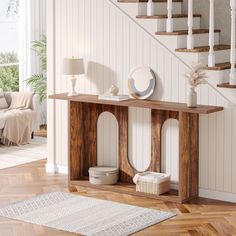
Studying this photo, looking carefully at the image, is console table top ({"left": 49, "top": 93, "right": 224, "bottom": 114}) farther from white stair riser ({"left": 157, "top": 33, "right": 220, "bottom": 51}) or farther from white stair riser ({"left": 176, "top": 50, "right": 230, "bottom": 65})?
white stair riser ({"left": 157, "top": 33, "right": 220, "bottom": 51})

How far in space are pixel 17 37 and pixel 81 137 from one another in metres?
3.84

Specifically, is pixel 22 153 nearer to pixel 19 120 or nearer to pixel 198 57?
pixel 19 120

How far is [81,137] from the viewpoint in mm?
7770

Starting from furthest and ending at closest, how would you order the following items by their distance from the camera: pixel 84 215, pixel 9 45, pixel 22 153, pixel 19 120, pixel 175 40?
1. pixel 9 45
2. pixel 19 120
3. pixel 22 153
4. pixel 175 40
5. pixel 84 215

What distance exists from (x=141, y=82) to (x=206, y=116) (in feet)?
2.39

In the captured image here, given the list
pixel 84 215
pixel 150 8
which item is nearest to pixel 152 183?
pixel 84 215

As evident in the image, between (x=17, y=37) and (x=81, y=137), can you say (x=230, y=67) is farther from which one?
(x=17, y=37)

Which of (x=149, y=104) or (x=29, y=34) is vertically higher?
(x=29, y=34)

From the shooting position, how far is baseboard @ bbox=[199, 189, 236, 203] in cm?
702

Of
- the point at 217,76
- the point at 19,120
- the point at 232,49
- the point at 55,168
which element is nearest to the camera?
the point at 232,49

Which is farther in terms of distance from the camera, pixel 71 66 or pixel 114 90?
pixel 71 66

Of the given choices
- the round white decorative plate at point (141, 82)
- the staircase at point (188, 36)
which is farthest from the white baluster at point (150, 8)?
the round white decorative plate at point (141, 82)

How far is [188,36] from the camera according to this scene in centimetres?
698

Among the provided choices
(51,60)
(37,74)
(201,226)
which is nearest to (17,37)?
(37,74)
